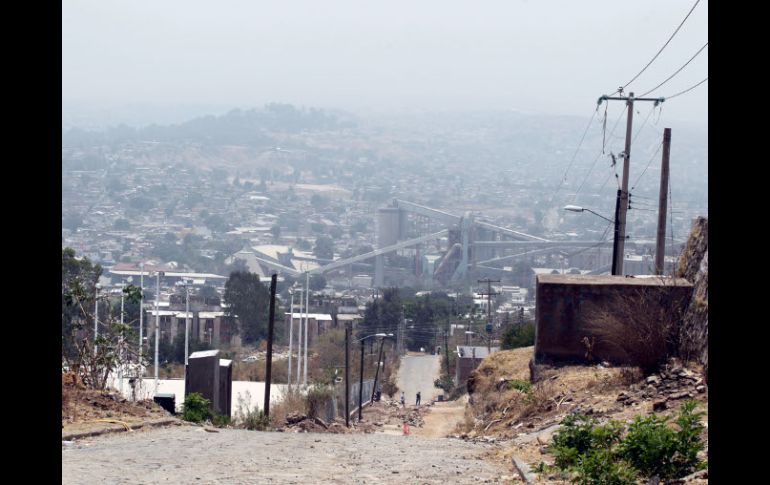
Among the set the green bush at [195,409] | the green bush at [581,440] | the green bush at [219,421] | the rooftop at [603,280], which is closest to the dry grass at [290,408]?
the green bush at [219,421]

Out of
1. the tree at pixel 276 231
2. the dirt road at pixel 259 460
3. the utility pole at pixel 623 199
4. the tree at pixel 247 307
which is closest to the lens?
the dirt road at pixel 259 460

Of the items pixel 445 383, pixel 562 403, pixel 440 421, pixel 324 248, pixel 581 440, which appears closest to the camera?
pixel 581 440

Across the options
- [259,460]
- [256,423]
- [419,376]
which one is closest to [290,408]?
[256,423]

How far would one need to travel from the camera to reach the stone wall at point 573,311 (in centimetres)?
1592

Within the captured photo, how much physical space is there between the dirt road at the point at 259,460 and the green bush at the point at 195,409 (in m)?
2.37

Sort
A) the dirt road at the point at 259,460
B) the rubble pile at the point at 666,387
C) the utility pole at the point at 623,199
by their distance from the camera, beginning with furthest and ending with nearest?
→ the utility pole at the point at 623,199 < the rubble pile at the point at 666,387 < the dirt road at the point at 259,460

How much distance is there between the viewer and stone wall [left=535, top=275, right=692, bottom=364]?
52.2 feet

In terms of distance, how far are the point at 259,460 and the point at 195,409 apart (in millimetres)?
6004

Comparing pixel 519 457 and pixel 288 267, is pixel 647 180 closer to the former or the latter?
pixel 288 267

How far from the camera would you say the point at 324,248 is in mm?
130750

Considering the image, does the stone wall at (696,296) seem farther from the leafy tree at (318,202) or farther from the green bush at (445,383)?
the leafy tree at (318,202)

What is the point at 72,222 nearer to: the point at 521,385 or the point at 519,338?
the point at 519,338
